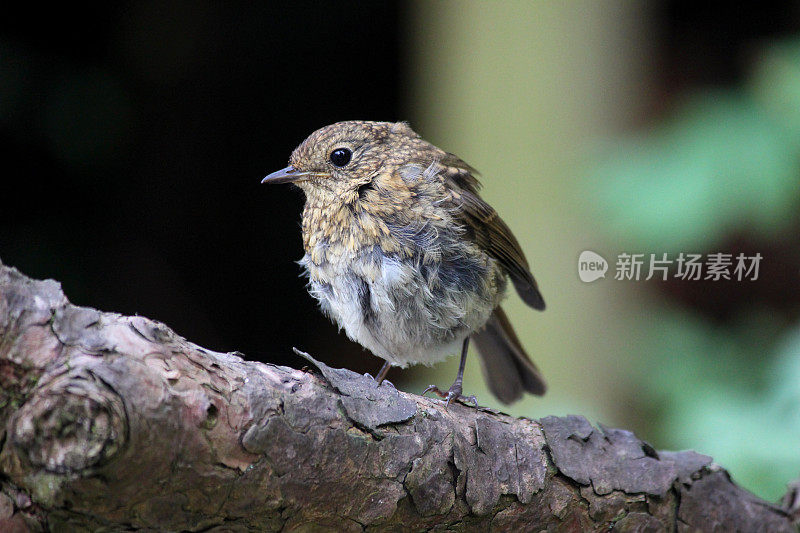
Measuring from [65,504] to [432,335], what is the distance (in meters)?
1.47

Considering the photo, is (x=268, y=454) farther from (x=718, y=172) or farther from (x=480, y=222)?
(x=718, y=172)

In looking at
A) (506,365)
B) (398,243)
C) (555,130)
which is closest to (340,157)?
(398,243)

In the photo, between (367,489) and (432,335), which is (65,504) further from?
(432,335)

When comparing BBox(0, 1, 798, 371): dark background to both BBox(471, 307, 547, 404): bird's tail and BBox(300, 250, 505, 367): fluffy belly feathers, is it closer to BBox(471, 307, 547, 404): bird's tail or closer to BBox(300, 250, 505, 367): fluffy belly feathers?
BBox(471, 307, 547, 404): bird's tail

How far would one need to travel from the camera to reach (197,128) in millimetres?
5293

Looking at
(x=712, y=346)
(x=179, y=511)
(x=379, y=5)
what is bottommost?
(x=179, y=511)

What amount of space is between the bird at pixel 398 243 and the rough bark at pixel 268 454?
39 centimetres

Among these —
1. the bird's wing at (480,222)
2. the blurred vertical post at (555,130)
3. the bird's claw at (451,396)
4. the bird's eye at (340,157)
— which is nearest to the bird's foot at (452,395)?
the bird's claw at (451,396)

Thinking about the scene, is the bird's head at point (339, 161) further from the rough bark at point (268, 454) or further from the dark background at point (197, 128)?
the dark background at point (197, 128)

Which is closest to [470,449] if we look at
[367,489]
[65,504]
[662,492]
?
[367,489]

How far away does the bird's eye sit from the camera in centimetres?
266

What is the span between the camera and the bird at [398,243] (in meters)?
2.47

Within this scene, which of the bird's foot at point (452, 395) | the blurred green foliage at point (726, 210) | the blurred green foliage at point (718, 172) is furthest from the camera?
the blurred green foliage at point (718, 172)

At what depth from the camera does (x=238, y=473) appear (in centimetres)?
154
